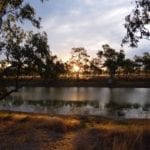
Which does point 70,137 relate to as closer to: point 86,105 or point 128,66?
point 86,105

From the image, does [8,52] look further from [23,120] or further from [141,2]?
[141,2]

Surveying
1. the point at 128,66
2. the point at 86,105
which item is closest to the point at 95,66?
the point at 128,66

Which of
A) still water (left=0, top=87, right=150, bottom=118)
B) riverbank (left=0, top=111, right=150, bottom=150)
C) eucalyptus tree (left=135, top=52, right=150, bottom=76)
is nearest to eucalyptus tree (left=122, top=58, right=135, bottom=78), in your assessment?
eucalyptus tree (left=135, top=52, right=150, bottom=76)

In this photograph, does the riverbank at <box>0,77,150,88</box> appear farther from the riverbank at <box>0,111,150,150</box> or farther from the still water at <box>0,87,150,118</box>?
the riverbank at <box>0,111,150,150</box>

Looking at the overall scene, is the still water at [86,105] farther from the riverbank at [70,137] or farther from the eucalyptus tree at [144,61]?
the eucalyptus tree at [144,61]

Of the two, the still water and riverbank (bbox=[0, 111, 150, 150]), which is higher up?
riverbank (bbox=[0, 111, 150, 150])

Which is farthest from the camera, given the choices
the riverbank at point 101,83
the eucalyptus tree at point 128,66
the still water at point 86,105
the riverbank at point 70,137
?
the eucalyptus tree at point 128,66

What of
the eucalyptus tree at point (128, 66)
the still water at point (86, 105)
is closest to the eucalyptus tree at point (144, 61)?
the eucalyptus tree at point (128, 66)

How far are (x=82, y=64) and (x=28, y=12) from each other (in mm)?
93523

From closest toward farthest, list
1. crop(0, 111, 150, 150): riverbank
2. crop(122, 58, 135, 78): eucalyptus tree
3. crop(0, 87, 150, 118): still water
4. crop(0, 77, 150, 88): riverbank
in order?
crop(0, 111, 150, 150): riverbank
crop(0, 87, 150, 118): still water
crop(0, 77, 150, 88): riverbank
crop(122, 58, 135, 78): eucalyptus tree

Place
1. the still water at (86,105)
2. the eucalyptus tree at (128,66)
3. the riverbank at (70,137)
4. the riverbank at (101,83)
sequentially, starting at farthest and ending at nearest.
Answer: the eucalyptus tree at (128,66) → the riverbank at (101,83) → the still water at (86,105) → the riverbank at (70,137)

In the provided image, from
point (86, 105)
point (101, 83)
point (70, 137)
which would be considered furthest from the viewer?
point (101, 83)

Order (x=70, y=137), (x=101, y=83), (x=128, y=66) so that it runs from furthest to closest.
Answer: (x=128, y=66), (x=101, y=83), (x=70, y=137)

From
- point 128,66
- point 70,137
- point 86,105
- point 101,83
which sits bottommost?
point 86,105
